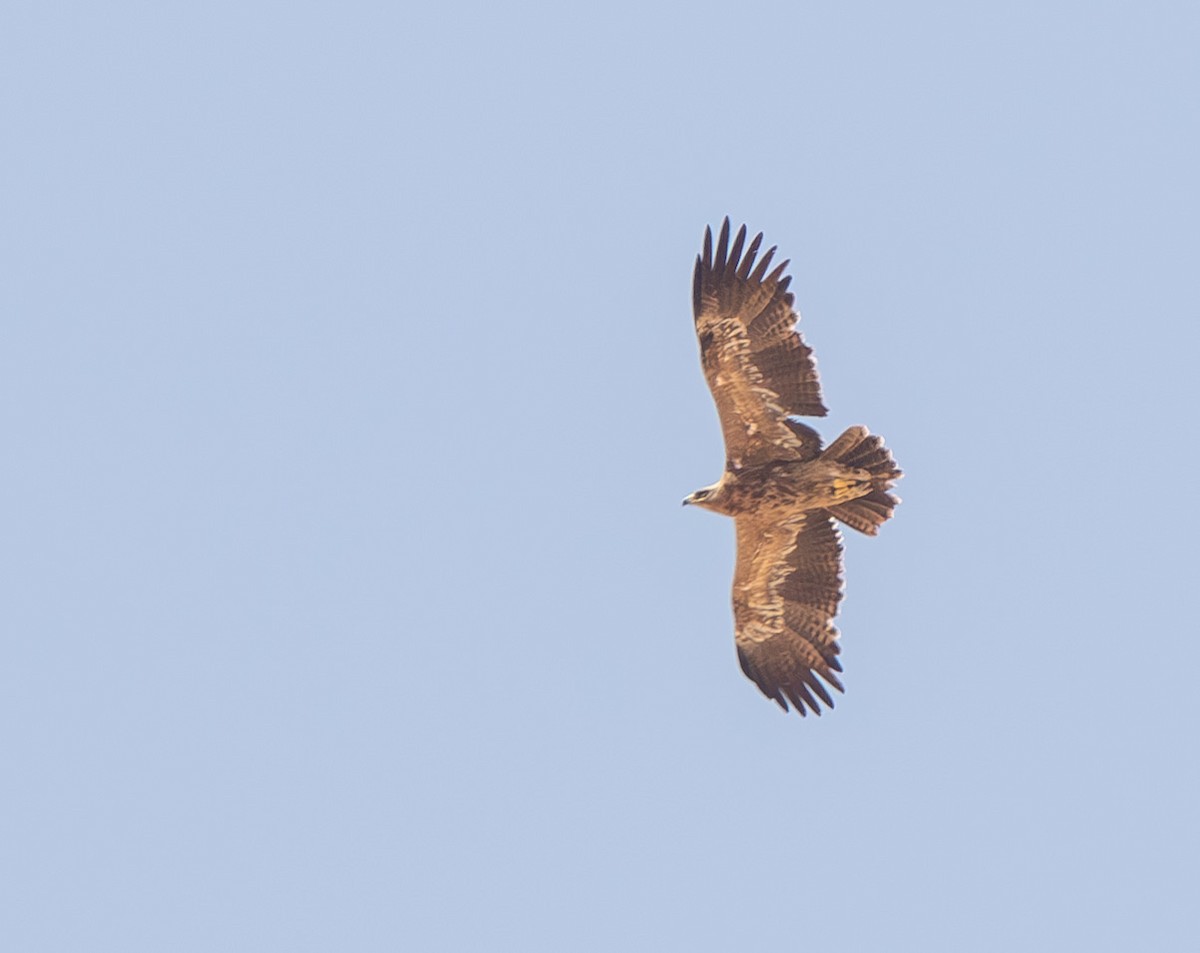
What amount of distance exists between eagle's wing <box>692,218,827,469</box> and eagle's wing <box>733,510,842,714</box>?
1.33 m

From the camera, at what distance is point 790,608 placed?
784 inches

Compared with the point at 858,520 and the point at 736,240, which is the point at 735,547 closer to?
the point at 858,520

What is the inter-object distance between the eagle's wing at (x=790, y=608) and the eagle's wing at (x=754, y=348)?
4.38ft

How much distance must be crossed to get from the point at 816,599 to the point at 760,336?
9.64ft

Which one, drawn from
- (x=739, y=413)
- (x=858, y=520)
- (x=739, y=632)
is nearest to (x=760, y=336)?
(x=739, y=413)

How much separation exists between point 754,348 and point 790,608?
2934 mm

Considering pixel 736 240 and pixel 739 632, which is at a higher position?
pixel 736 240

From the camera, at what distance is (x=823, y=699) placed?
1989 centimetres

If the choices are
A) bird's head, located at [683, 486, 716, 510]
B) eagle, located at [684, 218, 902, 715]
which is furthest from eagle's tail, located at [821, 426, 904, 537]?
bird's head, located at [683, 486, 716, 510]

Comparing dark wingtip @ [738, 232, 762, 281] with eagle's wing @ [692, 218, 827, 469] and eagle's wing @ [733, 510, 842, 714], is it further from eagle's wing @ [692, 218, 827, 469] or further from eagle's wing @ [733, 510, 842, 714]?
eagle's wing @ [733, 510, 842, 714]

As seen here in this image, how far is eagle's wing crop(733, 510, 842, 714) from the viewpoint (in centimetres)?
1958

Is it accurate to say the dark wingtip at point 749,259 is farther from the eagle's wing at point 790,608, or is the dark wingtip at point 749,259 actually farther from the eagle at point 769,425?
the eagle's wing at point 790,608

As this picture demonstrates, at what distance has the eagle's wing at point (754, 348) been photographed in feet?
60.3

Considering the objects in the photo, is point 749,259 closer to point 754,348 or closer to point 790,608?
point 754,348
